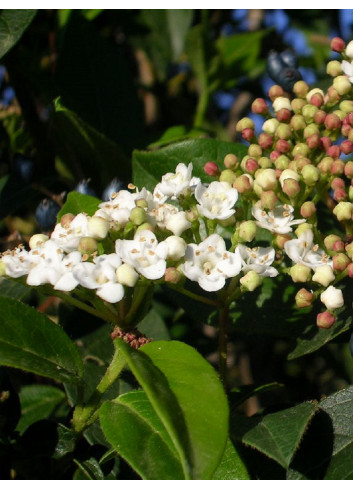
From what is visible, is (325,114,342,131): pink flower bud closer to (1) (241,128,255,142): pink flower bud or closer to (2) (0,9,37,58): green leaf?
Result: (1) (241,128,255,142): pink flower bud

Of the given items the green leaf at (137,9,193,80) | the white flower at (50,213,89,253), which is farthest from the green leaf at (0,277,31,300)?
the green leaf at (137,9,193,80)

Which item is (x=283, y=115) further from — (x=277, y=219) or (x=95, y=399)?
(x=95, y=399)

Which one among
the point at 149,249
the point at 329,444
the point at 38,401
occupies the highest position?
the point at 149,249

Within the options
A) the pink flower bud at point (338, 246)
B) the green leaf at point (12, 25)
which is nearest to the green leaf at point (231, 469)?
the pink flower bud at point (338, 246)

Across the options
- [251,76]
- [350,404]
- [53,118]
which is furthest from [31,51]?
[350,404]

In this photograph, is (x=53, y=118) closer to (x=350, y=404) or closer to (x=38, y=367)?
(x=38, y=367)

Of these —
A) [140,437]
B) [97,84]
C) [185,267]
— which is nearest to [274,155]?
[185,267]
